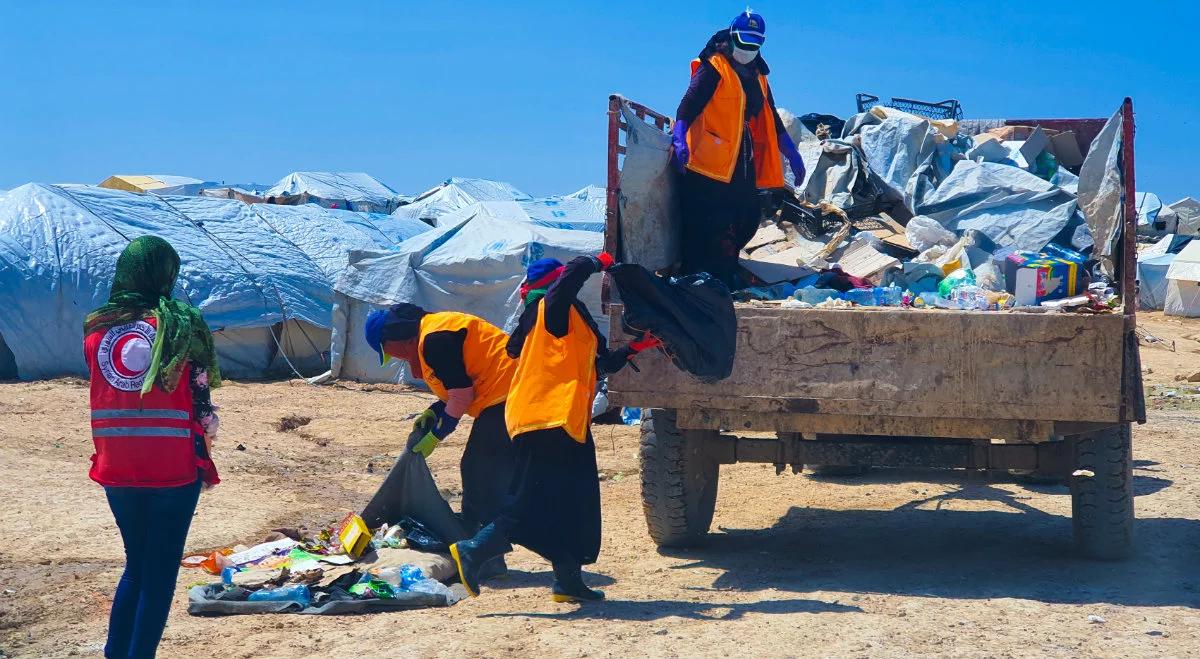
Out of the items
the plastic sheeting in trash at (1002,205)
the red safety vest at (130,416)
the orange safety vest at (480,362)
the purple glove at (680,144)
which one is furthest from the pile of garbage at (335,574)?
the plastic sheeting in trash at (1002,205)

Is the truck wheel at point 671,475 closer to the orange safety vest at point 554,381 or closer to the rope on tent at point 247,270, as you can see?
the orange safety vest at point 554,381

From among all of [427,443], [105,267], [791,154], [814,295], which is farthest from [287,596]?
[105,267]

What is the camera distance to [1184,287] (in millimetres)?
25516

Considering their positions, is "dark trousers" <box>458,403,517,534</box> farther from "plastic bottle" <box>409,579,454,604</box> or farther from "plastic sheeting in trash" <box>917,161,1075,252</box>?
"plastic sheeting in trash" <box>917,161,1075,252</box>

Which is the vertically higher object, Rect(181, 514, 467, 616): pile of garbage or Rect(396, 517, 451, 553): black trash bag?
Rect(396, 517, 451, 553): black trash bag

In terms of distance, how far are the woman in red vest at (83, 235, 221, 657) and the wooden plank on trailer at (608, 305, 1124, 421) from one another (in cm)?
221

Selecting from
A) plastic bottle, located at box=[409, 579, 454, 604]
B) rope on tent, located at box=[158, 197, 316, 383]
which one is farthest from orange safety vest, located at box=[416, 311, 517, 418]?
rope on tent, located at box=[158, 197, 316, 383]

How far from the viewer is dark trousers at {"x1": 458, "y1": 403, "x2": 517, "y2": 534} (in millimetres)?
6047

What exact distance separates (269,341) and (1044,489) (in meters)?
10.9

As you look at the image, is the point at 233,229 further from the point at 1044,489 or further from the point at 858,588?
the point at 858,588

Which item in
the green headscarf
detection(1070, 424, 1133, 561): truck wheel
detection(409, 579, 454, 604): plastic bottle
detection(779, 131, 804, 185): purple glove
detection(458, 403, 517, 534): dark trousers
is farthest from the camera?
detection(779, 131, 804, 185): purple glove

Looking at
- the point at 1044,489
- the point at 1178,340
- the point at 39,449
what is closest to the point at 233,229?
the point at 39,449

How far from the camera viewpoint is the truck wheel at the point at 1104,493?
5680 mm

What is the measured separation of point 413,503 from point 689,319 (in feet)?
5.90
